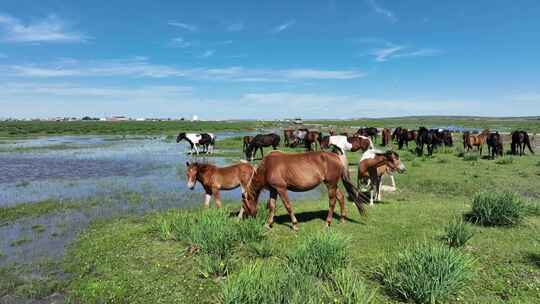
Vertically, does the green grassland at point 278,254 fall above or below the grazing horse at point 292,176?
below

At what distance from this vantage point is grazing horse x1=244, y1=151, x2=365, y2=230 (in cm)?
820

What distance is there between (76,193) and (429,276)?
13975 millimetres

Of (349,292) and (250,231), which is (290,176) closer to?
(250,231)

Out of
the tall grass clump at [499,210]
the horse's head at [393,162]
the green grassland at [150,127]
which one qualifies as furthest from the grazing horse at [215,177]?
the green grassland at [150,127]

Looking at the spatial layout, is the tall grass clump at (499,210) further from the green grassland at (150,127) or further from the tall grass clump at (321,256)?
the green grassland at (150,127)

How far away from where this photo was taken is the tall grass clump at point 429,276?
15.8 feet

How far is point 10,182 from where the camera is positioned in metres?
16.2

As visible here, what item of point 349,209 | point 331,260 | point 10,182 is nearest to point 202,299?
point 331,260

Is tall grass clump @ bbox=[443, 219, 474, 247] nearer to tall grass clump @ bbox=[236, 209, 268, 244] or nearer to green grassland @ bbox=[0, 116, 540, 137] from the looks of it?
tall grass clump @ bbox=[236, 209, 268, 244]

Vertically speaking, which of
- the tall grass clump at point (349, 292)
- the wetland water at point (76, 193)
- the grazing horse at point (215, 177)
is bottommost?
the wetland water at point (76, 193)

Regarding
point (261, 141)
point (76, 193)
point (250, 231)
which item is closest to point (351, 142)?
point (261, 141)

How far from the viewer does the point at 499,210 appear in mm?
8266

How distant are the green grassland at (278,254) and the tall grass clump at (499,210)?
227mm

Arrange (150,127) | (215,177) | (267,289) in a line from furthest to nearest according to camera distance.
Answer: (150,127), (215,177), (267,289)
